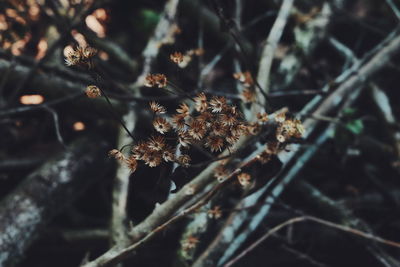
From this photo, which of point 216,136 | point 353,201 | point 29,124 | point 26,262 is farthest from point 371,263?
point 29,124

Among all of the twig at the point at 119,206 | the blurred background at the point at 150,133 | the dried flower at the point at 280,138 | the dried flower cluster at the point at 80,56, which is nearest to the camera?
the dried flower cluster at the point at 80,56

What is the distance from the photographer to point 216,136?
2.92 ft

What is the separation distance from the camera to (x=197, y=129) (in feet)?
2.83

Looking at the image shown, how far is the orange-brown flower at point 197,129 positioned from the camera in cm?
86

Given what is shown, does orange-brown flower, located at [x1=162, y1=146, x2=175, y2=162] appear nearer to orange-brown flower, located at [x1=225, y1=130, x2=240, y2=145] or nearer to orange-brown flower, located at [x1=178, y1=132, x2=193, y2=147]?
orange-brown flower, located at [x1=178, y1=132, x2=193, y2=147]

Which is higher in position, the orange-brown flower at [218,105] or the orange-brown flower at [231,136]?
the orange-brown flower at [218,105]

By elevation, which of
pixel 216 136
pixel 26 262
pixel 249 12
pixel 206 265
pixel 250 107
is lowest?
pixel 206 265

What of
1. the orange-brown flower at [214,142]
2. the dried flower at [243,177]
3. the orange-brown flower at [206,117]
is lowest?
the orange-brown flower at [214,142]

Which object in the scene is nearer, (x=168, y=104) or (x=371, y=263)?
(x=371, y=263)

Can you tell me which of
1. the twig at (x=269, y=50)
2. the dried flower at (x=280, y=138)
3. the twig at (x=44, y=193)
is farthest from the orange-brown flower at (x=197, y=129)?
the twig at (x=44, y=193)

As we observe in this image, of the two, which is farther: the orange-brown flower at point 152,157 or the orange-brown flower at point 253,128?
the orange-brown flower at point 253,128

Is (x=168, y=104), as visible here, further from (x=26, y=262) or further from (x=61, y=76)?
(x=26, y=262)

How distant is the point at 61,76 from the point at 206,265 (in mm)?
1406

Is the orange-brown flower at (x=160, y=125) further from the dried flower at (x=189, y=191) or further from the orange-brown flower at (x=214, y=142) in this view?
the dried flower at (x=189, y=191)
